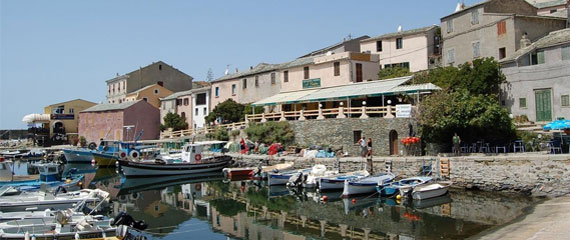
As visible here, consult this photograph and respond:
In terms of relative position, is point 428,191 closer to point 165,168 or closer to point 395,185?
point 395,185

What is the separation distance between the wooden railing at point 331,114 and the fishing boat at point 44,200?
61.1 feet

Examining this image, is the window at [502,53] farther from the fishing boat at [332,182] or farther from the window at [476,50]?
the fishing boat at [332,182]

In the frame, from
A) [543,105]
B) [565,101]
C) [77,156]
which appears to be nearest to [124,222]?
[543,105]

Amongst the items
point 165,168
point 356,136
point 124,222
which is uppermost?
point 356,136

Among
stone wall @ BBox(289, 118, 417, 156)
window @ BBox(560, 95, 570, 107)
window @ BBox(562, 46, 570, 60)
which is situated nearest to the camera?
window @ BBox(560, 95, 570, 107)

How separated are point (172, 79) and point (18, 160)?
24089mm

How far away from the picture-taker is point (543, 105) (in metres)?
30.1

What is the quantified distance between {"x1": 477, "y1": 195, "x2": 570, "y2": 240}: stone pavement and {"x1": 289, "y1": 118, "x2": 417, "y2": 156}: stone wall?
1298 centimetres

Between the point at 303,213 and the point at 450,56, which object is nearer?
the point at 303,213

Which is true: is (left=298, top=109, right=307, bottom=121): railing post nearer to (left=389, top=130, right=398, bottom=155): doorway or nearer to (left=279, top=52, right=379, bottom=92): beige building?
(left=279, top=52, right=379, bottom=92): beige building

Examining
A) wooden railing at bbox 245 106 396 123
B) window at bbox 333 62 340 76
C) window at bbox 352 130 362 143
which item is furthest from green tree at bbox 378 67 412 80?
window at bbox 352 130 362 143

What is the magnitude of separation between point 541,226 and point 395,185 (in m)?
9.11

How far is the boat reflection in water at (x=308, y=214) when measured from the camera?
1774 centimetres

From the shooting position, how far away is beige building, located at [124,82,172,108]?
6544 centimetres
